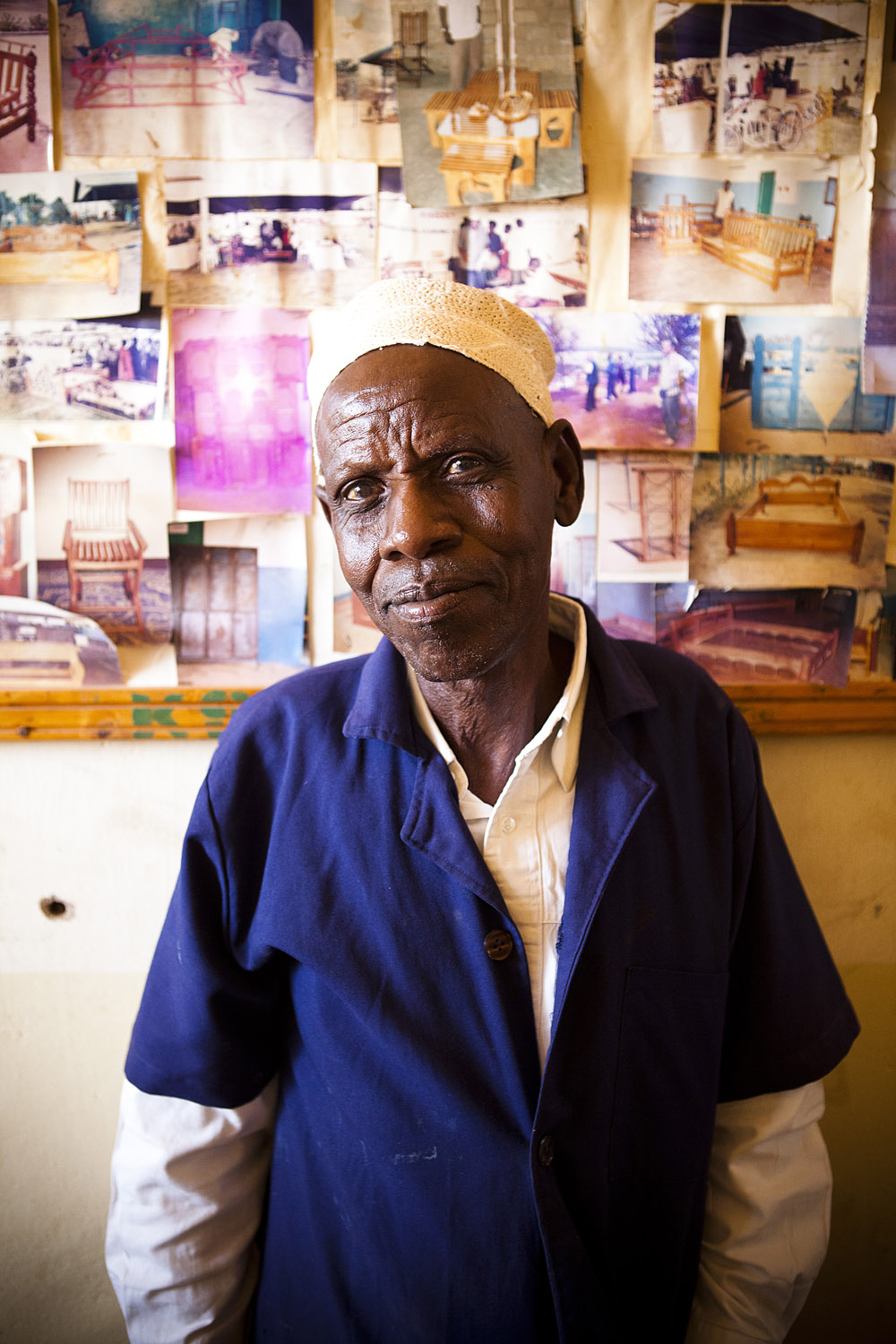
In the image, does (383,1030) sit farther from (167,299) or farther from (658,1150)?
(167,299)

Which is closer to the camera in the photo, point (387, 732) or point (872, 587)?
point (387, 732)

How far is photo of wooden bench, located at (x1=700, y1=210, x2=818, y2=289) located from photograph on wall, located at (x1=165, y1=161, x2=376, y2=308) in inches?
20.4

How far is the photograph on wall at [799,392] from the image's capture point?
46.3 inches

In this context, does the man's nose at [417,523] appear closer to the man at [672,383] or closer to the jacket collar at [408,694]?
the jacket collar at [408,694]

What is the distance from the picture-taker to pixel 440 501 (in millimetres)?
830

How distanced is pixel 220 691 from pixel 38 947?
52 centimetres

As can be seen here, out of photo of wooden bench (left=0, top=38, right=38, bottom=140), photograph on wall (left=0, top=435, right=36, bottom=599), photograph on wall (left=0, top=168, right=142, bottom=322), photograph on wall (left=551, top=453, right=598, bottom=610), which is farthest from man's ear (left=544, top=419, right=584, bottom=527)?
photo of wooden bench (left=0, top=38, right=38, bottom=140)

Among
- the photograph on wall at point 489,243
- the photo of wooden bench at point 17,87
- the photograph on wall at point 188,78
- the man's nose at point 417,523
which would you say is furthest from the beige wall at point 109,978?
the photo of wooden bench at point 17,87

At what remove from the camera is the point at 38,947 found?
1259 mm

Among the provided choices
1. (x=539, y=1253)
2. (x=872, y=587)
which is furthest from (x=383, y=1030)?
(x=872, y=587)

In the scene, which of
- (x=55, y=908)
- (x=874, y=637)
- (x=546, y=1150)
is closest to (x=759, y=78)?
(x=874, y=637)

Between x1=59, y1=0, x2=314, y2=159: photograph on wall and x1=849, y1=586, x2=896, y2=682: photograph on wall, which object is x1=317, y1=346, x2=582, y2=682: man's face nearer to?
x1=59, y1=0, x2=314, y2=159: photograph on wall

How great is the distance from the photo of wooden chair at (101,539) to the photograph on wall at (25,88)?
0.46 metres

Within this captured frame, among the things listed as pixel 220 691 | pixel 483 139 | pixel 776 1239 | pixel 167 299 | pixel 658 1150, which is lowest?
pixel 776 1239
